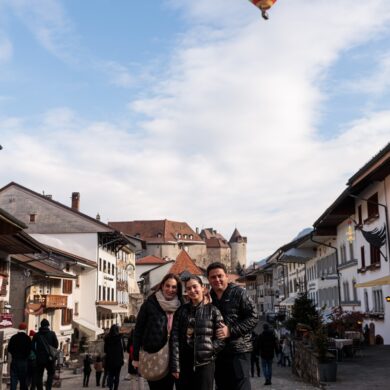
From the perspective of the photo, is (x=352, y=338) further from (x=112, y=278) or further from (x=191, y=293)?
(x=112, y=278)

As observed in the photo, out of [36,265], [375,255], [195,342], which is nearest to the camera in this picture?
[195,342]

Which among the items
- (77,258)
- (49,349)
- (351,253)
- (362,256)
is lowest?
(49,349)

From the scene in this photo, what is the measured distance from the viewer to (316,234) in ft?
126

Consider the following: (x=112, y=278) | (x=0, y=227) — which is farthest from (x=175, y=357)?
(x=112, y=278)

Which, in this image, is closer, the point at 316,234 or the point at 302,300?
the point at 302,300

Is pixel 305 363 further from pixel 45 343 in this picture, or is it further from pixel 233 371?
pixel 233 371

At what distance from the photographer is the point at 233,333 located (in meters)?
5.89

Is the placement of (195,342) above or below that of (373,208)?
below

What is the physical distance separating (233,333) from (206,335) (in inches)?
14.2

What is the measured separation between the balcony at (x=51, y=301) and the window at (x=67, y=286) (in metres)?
2.37

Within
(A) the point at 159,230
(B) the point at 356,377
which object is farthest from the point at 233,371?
(A) the point at 159,230

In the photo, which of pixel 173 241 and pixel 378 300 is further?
pixel 173 241

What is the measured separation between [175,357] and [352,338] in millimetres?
17318

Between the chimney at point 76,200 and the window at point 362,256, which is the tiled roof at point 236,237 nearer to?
the chimney at point 76,200
